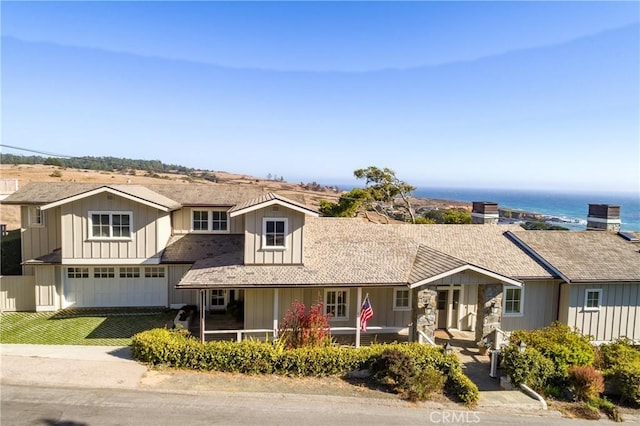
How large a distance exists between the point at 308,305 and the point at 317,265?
171cm

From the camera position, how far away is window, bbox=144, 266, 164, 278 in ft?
62.8

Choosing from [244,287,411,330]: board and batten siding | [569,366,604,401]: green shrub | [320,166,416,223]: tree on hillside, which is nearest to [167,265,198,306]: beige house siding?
[244,287,411,330]: board and batten siding

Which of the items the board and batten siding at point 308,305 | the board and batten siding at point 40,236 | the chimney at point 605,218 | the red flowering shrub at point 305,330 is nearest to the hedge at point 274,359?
the red flowering shrub at point 305,330

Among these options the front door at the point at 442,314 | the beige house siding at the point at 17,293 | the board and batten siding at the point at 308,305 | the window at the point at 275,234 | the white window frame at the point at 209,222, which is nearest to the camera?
the board and batten siding at the point at 308,305

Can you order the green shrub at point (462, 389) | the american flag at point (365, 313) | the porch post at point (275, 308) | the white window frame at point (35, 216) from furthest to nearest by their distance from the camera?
the white window frame at point (35, 216) < the american flag at point (365, 313) < the porch post at point (275, 308) < the green shrub at point (462, 389)

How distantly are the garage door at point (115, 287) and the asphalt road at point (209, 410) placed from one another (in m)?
8.01

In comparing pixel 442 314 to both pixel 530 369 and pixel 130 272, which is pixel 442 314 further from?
pixel 130 272

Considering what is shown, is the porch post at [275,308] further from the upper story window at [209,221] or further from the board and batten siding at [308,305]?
the upper story window at [209,221]

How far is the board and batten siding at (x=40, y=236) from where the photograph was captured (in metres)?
19.4

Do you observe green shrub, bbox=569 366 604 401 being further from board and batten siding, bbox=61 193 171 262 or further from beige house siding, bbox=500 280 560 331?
board and batten siding, bbox=61 193 171 262

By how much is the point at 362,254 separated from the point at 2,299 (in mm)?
16772

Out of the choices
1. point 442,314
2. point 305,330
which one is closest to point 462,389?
point 305,330

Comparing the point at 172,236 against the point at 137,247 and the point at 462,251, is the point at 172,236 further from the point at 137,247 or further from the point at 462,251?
the point at 462,251

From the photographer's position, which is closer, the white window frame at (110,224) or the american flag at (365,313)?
the american flag at (365,313)
